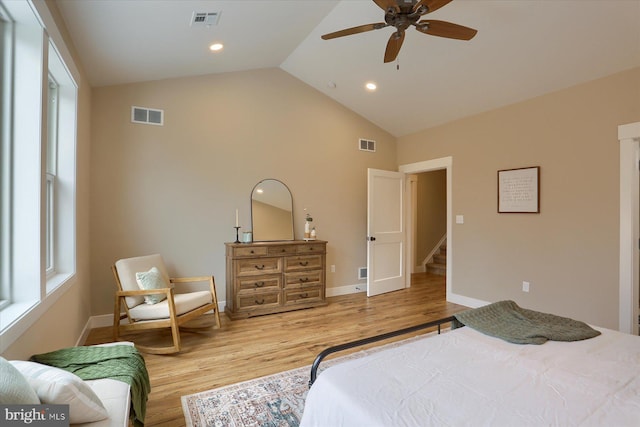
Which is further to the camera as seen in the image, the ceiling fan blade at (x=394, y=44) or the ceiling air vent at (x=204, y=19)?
the ceiling air vent at (x=204, y=19)

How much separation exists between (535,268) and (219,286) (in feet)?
12.6

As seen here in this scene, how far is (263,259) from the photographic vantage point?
4.01 meters

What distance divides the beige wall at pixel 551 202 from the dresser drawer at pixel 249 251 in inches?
108

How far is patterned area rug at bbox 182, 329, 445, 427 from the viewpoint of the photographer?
1.93 m

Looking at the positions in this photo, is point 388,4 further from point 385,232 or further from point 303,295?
point 385,232

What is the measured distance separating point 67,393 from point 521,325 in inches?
87.7

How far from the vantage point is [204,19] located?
2795 mm

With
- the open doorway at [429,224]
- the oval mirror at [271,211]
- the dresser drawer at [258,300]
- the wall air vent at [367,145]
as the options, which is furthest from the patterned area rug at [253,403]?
the open doorway at [429,224]

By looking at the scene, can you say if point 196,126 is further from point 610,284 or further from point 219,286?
point 610,284

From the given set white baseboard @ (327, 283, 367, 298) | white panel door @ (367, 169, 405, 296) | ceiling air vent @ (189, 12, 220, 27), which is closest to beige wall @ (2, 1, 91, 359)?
ceiling air vent @ (189, 12, 220, 27)

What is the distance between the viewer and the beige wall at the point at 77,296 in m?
1.78

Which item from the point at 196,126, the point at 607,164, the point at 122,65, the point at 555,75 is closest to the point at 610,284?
the point at 607,164

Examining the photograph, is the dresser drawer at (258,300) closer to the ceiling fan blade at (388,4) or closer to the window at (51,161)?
the window at (51,161)

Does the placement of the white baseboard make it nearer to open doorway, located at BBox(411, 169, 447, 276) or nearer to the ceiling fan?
open doorway, located at BBox(411, 169, 447, 276)
